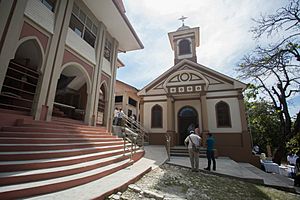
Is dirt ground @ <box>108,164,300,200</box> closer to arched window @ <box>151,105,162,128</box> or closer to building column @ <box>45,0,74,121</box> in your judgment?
building column @ <box>45,0,74,121</box>

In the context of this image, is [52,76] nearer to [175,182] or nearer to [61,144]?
[61,144]

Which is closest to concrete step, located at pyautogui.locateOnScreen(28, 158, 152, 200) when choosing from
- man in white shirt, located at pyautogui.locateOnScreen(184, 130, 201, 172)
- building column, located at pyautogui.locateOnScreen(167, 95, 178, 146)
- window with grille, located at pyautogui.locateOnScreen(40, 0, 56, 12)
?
man in white shirt, located at pyautogui.locateOnScreen(184, 130, 201, 172)

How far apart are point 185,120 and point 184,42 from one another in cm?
884

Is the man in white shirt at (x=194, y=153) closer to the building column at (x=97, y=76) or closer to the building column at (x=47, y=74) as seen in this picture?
the building column at (x=97, y=76)

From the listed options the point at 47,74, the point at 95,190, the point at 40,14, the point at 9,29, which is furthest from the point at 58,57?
the point at 95,190

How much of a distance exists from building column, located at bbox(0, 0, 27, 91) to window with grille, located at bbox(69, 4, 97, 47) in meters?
2.79

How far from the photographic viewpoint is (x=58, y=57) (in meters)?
6.23

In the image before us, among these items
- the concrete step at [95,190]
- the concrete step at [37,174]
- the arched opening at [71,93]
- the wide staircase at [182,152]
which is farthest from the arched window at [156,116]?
the concrete step at [37,174]

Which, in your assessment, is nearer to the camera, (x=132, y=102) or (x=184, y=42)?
(x=184, y=42)

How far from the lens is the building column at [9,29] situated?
4438 mm

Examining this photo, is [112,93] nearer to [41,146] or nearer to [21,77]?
[21,77]

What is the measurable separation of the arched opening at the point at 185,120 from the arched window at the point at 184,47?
6.56 metres

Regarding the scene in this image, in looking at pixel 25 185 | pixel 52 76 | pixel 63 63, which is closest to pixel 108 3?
pixel 63 63

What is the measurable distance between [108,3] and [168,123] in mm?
9110
